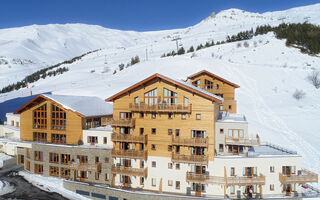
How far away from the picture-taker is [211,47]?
9369cm

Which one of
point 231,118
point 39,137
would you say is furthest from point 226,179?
point 39,137

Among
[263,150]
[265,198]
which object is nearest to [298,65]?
[263,150]

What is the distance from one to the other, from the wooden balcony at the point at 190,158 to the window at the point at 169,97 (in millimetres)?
5759

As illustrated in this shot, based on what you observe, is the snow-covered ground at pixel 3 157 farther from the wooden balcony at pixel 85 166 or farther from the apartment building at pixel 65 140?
the wooden balcony at pixel 85 166

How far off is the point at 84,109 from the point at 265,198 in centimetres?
2406

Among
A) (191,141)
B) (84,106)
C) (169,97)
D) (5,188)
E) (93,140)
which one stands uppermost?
(169,97)

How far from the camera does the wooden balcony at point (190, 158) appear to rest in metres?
23.7

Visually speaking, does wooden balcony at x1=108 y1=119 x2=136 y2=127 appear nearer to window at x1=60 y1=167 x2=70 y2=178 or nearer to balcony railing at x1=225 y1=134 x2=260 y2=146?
window at x1=60 y1=167 x2=70 y2=178

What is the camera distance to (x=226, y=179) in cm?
2284

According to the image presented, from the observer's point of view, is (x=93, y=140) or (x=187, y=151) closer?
(x=187, y=151)

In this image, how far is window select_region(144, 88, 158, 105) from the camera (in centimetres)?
2603

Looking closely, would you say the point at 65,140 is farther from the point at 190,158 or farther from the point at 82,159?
the point at 190,158

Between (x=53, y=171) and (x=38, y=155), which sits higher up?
(x=38, y=155)

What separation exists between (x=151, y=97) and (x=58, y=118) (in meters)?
13.7
